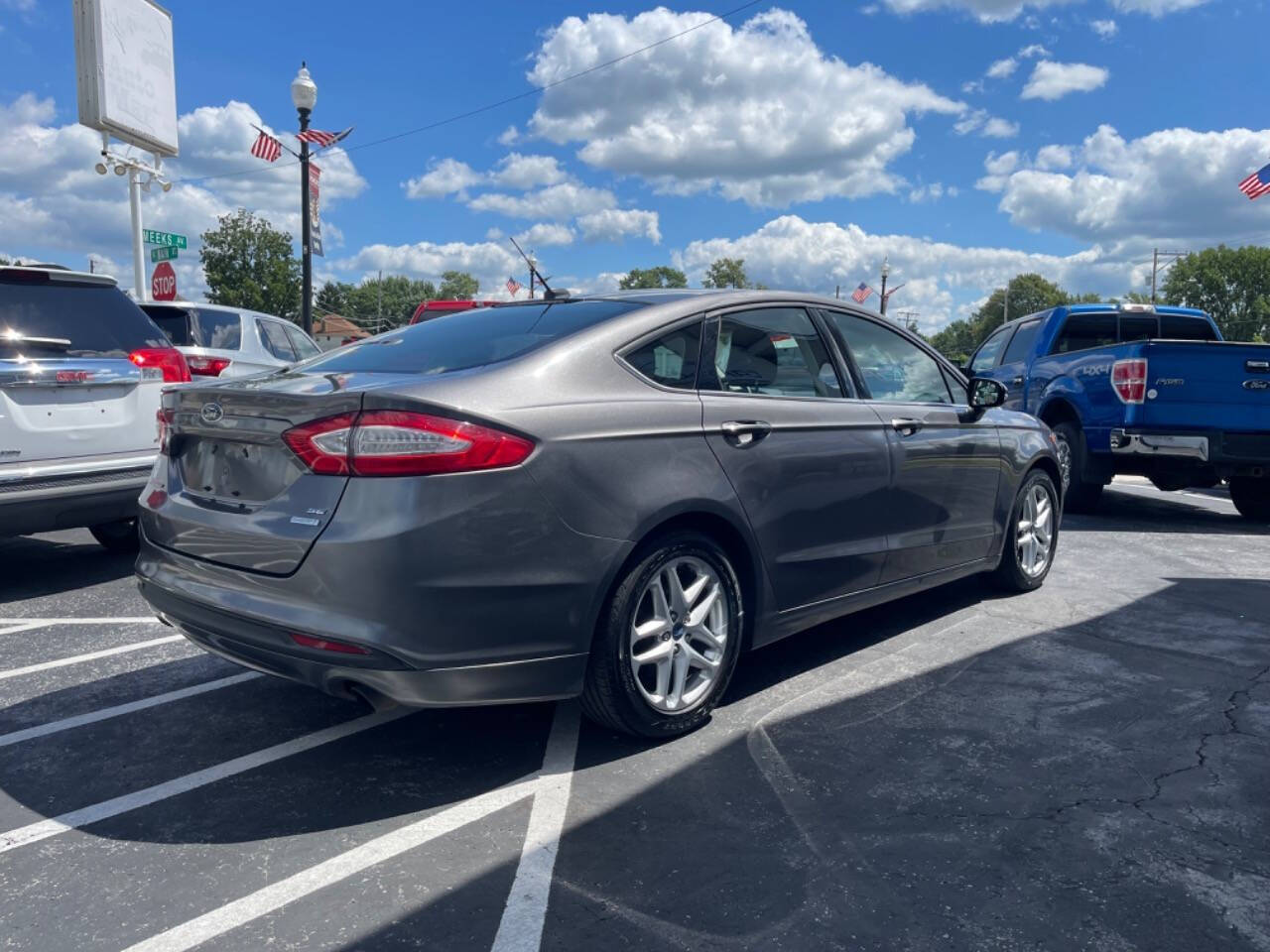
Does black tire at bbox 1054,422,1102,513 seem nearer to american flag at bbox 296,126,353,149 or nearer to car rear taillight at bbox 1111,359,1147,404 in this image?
car rear taillight at bbox 1111,359,1147,404

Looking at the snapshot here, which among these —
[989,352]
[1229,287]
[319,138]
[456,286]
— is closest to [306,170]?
[319,138]

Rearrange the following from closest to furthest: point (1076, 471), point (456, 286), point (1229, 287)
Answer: point (1076, 471)
point (1229, 287)
point (456, 286)

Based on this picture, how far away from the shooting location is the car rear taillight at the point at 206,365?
9.18 metres

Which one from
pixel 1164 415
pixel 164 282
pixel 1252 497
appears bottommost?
pixel 1252 497

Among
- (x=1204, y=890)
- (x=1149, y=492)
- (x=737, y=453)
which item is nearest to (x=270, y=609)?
(x=737, y=453)

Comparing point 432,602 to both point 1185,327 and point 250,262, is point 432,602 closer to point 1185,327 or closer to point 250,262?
point 1185,327

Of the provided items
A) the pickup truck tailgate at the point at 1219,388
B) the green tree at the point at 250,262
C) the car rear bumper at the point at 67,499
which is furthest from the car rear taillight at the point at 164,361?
the green tree at the point at 250,262

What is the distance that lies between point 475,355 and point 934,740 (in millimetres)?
2109

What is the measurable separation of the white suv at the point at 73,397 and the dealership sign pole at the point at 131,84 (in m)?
16.4

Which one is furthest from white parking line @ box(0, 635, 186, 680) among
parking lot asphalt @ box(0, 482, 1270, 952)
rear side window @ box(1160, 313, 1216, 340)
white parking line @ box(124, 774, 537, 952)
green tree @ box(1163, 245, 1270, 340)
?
green tree @ box(1163, 245, 1270, 340)

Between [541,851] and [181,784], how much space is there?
1.25 m

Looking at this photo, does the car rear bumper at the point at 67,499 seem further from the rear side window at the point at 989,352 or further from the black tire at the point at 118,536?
the rear side window at the point at 989,352

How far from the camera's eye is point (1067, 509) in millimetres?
9484

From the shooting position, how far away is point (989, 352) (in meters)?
12.0
